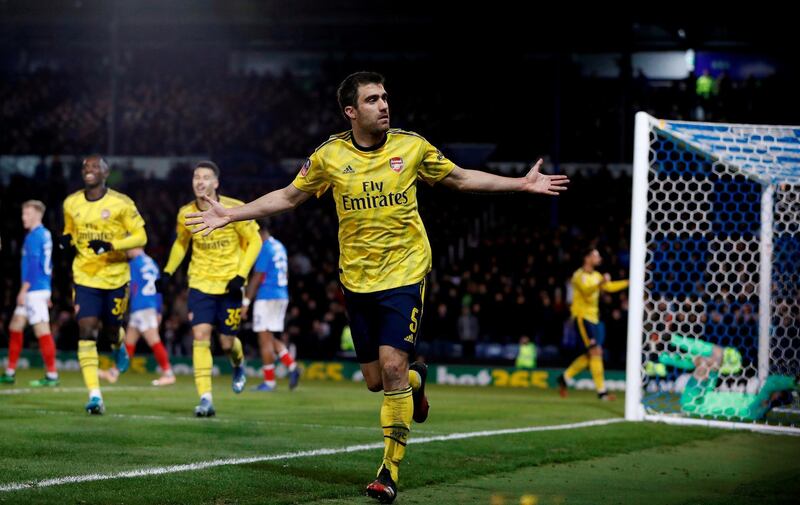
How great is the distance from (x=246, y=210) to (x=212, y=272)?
16.7 feet

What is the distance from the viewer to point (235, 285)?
11.9m

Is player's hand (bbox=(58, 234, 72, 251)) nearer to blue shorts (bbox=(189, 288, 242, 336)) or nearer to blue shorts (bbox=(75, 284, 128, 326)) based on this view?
blue shorts (bbox=(75, 284, 128, 326))

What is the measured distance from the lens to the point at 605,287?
17.4 m

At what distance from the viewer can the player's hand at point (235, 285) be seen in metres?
11.8

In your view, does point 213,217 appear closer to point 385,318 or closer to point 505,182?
point 385,318

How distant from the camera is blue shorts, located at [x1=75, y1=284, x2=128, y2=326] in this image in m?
11.7

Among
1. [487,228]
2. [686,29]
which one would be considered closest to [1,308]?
[487,228]

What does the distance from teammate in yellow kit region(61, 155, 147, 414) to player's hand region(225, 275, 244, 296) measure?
96cm

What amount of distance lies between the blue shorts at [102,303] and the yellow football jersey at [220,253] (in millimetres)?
737

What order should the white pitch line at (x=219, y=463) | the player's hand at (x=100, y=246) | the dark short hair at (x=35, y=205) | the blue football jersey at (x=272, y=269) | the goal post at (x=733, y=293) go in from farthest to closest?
the blue football jersey at (x=272, y=269) < the dark short hair at (x=35, y=205) < the goal post at (x=733, y=293) < the player's hand at (x=100, y=246) < the white pitch line at (x=219, y=463)

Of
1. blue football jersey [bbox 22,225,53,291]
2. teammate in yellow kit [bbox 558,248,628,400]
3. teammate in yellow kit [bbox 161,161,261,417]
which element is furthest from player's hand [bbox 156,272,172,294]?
teammate in yellow kit [bbox 558,248,628,400]

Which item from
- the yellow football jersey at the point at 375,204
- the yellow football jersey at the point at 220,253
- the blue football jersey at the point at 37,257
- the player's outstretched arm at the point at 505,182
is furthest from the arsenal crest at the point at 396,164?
the blue football jersey at the point at 37,257

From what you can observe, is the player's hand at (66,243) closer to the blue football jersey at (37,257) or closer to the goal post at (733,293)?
the blue football jersey at (37,257)

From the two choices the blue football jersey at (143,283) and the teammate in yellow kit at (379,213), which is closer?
the teammate in yellow kit at (379,213)
